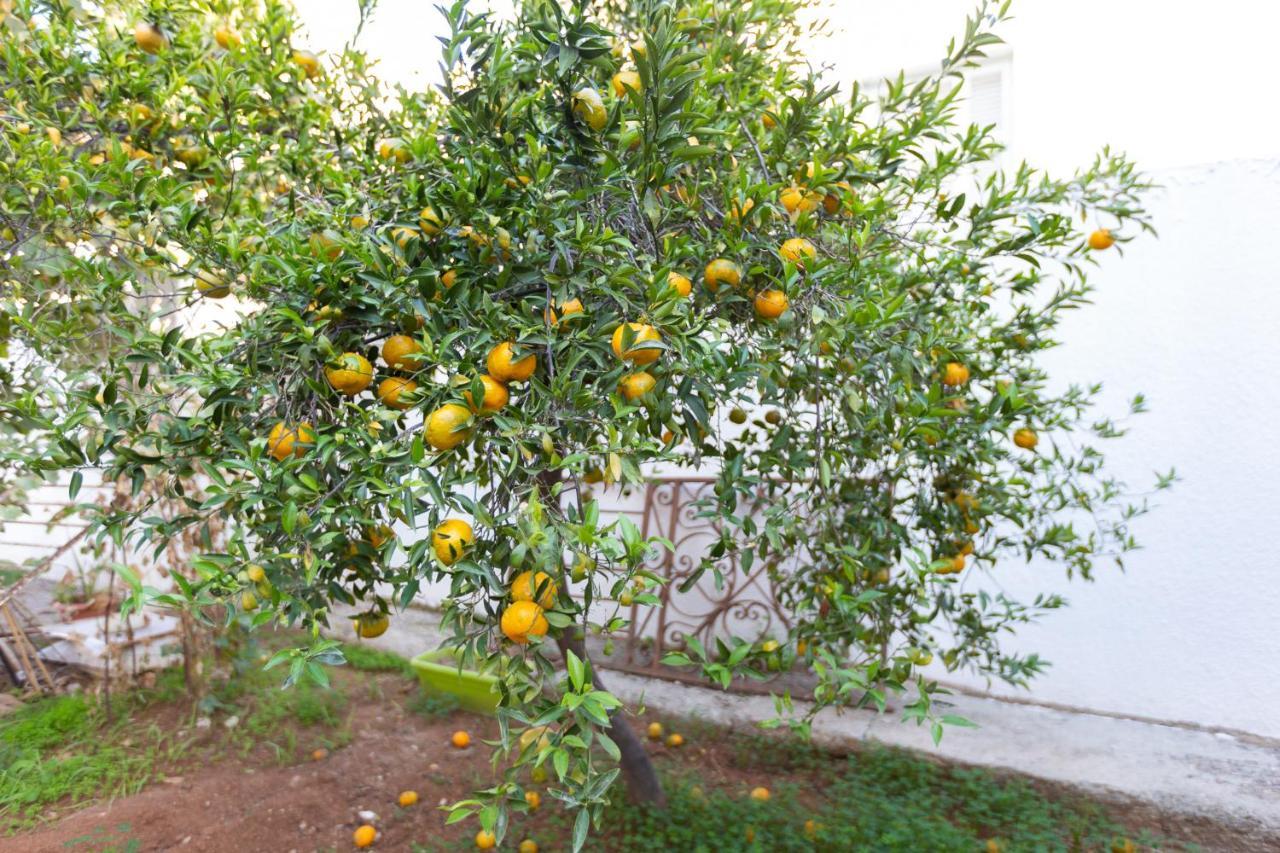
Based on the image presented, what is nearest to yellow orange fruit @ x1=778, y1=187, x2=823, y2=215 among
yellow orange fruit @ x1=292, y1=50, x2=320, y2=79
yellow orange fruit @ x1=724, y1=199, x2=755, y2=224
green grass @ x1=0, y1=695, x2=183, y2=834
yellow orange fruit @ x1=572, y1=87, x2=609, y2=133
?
yellow orange fruit @ x1=724, y1=199, x2=755, y2=224

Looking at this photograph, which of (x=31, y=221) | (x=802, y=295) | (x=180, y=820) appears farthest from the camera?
(x=180, y=820)

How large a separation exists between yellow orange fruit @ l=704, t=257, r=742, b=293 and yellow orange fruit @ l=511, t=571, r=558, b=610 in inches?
27.1

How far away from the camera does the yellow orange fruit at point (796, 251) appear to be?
1.55 m

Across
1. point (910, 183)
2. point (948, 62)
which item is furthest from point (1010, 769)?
point (948, 62)

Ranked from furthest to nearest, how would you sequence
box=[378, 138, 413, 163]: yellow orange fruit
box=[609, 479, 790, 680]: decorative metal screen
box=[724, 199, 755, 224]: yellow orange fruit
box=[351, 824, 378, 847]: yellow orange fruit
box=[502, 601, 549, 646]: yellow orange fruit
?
box=[609, 479, 790, 680]: decorative metal screen < box=[351, 824, 378, 847]: yellow orange fruit < box=[378, 138, 413, 163]: yellow orange fruit < box=[724, 199, 755, 224]: yellow orange fruit < box=[502, 601, 549, 646]: yellow orange fruit

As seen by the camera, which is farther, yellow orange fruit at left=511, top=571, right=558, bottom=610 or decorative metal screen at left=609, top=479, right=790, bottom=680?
decorative metal screen at left=609, top=479, right=790, bottom=680

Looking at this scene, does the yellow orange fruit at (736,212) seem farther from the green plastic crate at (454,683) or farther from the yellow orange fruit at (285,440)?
the green plastic crate at (454,683)

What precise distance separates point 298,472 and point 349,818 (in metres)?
2.07

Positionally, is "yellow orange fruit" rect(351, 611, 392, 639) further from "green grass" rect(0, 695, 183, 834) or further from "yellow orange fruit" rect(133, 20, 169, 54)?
"green grass" rect(0, 695, 183, 834)

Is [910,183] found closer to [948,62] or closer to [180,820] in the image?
[948,62]

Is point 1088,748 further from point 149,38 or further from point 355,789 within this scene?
point 149,38

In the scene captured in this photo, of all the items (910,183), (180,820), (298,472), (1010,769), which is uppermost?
(910,183)

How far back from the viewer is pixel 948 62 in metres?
1.83

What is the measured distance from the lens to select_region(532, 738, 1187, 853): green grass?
8.29 feet
